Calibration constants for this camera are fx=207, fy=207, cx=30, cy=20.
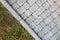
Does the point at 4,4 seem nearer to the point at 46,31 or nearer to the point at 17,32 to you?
the point at 17,32

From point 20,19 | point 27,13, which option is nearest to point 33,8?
point 27,13

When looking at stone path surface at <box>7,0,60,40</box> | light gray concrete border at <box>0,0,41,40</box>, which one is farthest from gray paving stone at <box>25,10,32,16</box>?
light gray concrete border at <box>0,0,41,40</box>

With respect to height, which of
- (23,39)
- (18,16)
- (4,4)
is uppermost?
(4,4)

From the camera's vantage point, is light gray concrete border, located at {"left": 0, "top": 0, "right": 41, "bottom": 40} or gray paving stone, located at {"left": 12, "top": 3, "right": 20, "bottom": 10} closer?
light gray concrete border, located at {"left": 0, "top": 0, "right": 41, "bottom": 40}

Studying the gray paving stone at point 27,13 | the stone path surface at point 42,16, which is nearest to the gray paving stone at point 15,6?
the stone path surface at point 42,16

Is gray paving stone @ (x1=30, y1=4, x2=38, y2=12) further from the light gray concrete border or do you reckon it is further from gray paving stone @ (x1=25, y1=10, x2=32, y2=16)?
the light gray concrete border

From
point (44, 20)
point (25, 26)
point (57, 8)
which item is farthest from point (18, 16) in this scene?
point (57, 8)

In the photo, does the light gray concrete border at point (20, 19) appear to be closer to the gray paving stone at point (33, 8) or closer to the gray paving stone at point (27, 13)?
the gray paving stone at point (27, 13)

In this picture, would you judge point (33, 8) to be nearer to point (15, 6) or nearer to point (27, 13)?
point (27, 13)
